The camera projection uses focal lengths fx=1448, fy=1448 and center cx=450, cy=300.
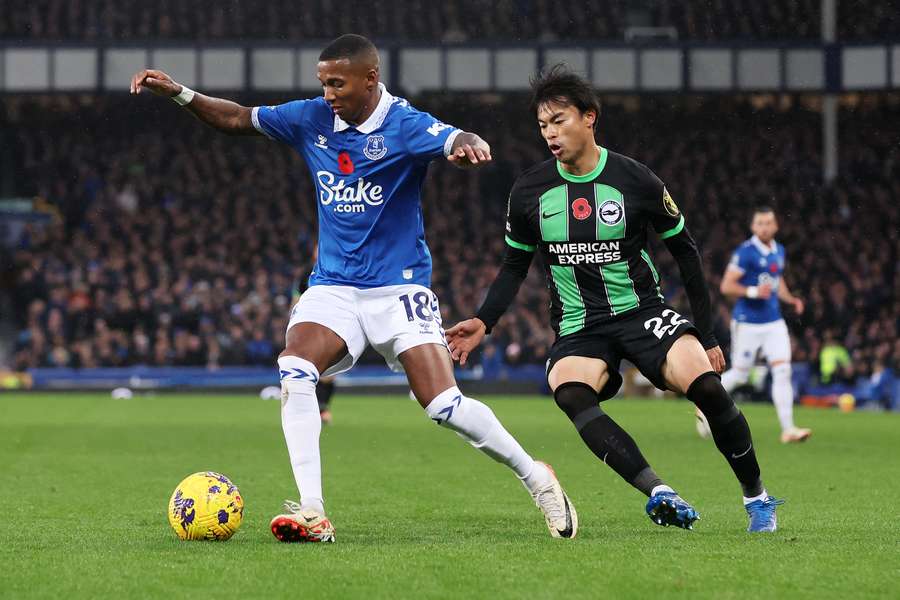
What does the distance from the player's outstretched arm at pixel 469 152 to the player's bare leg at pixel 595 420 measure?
50.6 inches

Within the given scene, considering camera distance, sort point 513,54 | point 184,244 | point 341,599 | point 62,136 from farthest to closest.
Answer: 1. point 62,136
2. point 513,54
3. point 184,244
4. point 341,599

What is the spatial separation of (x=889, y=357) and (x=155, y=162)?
2352 centimetres

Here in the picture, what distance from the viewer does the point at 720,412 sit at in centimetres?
696

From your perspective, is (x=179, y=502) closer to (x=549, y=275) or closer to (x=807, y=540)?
(x=549, y=275)

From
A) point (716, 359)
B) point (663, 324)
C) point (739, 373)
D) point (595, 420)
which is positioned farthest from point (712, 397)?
point (739, 373)

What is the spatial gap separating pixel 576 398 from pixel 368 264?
121 centimetres

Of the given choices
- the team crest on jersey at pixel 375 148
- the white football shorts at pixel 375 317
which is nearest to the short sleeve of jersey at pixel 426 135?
the team crest on jersey at pixel 375 148

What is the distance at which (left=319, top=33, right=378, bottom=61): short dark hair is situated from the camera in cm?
679

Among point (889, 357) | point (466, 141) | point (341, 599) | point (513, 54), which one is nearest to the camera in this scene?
point (341, 599)

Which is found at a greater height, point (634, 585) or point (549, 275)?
point (549, 275)

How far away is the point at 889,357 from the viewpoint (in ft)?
82.4

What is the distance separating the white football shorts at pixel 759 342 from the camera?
14.5 meters

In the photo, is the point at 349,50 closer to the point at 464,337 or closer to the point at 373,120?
the point at 373,120

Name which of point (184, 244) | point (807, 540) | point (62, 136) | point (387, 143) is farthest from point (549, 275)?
point (62, 136)
